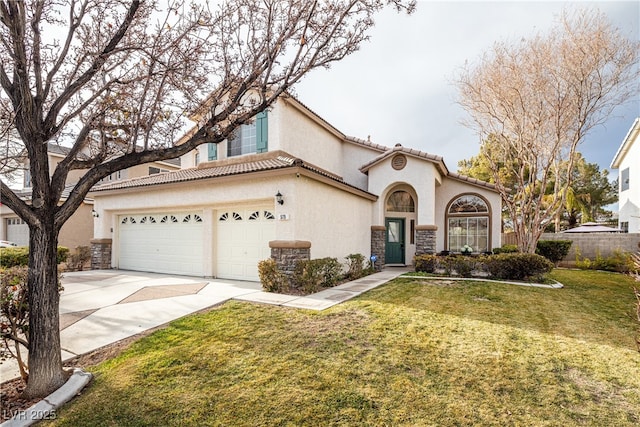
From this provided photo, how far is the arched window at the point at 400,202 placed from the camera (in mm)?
15969

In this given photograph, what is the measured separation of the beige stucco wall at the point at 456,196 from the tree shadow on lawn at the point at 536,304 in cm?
428

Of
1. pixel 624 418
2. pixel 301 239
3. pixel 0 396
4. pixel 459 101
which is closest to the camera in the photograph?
pixel 624 418

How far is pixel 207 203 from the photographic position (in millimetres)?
11195

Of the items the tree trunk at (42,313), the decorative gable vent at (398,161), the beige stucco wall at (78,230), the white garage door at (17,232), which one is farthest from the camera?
the white garage door at (17,232)

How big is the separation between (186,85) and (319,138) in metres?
10.7

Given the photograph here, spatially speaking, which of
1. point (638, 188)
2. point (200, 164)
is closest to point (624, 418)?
point (200, 164)

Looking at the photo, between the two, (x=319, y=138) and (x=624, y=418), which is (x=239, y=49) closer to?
(x=624, y=418)

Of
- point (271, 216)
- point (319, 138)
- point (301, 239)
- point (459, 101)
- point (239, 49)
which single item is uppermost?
point (459, 101)

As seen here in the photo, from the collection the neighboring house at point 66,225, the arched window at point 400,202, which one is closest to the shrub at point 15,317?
the arched window at point 400,202

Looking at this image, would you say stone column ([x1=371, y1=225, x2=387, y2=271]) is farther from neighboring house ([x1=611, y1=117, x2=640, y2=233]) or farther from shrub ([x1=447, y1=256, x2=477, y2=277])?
neighboring house ([x1=611, y1=117, x2=640, y2=233])

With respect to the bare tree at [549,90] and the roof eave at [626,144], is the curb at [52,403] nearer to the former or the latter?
the bare tree at [549,90]

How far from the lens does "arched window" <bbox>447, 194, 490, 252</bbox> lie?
49.5 feet

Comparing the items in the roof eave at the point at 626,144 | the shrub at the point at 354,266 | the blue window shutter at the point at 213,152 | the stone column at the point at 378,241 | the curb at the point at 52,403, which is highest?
the roof eave at the point at 626,144

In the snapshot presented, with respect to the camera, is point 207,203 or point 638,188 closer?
point 207,203
